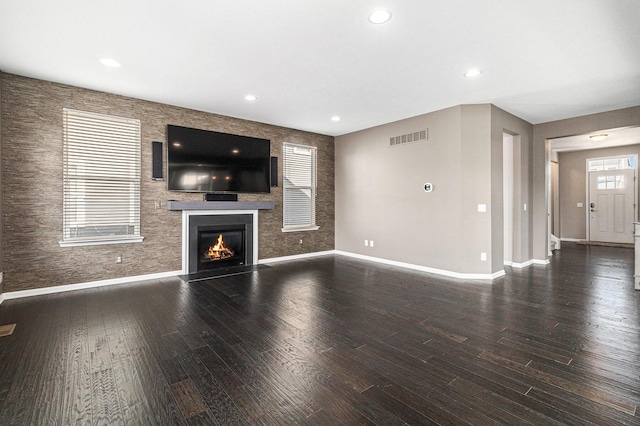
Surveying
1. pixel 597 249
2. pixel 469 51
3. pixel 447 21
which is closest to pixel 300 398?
pixel 447 21

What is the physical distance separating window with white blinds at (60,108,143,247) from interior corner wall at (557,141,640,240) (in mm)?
11310

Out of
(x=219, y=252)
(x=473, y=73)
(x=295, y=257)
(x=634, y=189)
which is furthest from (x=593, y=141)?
(x=219, y=252)

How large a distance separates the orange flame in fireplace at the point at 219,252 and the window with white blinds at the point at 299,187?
127cm

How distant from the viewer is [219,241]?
A: 19.1ft

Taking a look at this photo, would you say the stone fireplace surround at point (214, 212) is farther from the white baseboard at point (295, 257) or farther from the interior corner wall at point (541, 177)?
the interior corner wall at point (541, 177)

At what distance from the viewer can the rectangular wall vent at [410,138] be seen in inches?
221

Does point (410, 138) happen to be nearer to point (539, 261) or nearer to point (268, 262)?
point (539, 261)

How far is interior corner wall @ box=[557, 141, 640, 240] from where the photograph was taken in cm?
912

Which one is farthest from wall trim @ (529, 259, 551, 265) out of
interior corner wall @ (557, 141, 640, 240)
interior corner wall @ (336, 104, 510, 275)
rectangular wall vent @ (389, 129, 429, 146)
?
interior corner wall @ (557, 141, 640, 240)

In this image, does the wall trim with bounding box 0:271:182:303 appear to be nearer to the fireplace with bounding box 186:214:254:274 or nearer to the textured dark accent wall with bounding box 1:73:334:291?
the textured dark accent wall with bounding box 1:73:334:291

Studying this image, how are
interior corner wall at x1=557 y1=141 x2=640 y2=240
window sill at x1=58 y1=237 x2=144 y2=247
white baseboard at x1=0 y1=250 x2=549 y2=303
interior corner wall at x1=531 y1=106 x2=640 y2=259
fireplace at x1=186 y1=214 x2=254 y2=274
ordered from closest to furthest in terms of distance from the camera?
1. white baseboard at x1=0 y1=250 x2=549 y2=303
2. window sill at x1=58 y1=237 x2=144 y2=247
3. fireplace at x1=186 y1=214 x2=254 y2=274
4. interior corner wall at x1=531 y1=106 x2=640 y2=259
5. interior corner wall at x1=557 y1=141 x2=640 y2=240

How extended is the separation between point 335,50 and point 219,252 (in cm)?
412

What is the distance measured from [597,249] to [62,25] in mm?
11090

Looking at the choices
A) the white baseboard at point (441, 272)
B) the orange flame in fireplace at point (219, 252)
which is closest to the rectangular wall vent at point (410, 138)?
the white baseboard at point (441, 272)
